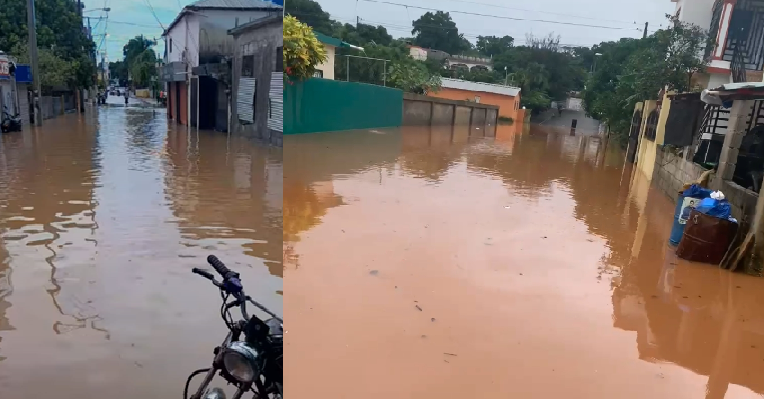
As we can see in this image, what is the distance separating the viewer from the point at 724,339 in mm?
3281

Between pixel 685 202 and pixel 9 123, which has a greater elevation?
pixel 685 202

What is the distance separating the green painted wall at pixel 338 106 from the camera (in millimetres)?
15078

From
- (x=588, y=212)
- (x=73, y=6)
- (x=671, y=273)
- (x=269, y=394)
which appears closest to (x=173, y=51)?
(x=73, y=6)

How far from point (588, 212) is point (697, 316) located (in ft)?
11.2

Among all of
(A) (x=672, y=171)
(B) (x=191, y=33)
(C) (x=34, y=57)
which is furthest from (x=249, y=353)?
(C) (x=34, y=57)

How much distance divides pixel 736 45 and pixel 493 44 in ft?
96.6

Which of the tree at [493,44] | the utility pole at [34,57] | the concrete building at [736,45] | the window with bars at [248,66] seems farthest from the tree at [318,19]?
the tree at [493,44]

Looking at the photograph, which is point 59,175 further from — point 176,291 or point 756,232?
point 756,232

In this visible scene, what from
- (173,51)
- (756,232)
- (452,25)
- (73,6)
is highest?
(452,25)

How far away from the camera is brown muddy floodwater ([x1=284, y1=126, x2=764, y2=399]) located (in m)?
2.64

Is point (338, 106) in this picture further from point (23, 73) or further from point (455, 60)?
point (455, 60)

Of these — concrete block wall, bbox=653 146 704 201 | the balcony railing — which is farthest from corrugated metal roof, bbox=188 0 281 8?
the balcony railing

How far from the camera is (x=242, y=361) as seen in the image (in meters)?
1.51

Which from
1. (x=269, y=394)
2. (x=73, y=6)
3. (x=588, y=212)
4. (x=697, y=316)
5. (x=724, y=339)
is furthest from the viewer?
(x=73, y=6)
